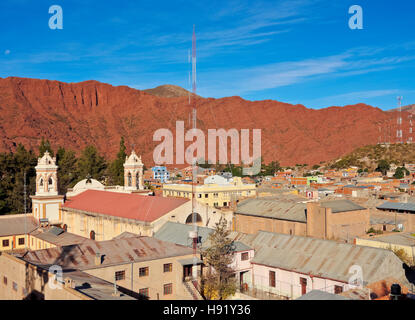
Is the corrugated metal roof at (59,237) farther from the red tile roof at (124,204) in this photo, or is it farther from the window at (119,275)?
the window at (119,275)

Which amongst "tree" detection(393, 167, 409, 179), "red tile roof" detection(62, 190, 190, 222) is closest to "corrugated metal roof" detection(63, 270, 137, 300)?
"red tile roof" detection(62, 190, 190, 222)

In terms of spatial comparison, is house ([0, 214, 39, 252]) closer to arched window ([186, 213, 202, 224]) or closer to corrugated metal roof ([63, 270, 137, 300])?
arched window ([186, 213, 202, 224])

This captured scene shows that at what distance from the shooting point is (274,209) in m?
42.0

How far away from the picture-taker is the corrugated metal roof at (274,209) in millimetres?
39156

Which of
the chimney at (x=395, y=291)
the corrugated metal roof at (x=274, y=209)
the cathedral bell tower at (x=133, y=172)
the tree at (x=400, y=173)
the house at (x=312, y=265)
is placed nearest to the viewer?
the chimney at (x=395, y=291)

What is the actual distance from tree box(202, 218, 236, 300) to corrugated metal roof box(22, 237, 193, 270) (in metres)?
1.55

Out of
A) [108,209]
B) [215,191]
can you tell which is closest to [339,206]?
[108,209]

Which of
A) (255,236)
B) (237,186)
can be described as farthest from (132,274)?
(237,186)

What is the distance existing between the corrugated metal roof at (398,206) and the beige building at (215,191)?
20.3 m

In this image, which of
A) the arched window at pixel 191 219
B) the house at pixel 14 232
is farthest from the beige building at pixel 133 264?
the house at pixel 14 232

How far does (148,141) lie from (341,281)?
17823 centimetres
